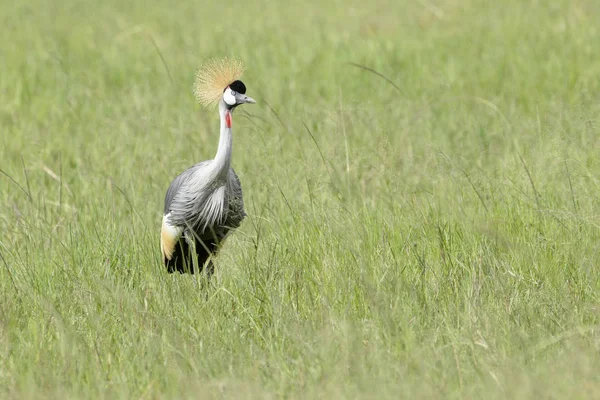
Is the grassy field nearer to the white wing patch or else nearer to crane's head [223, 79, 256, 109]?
the white wing patch

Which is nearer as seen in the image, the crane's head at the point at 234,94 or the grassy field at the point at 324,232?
the grassy field at the point at 324,232

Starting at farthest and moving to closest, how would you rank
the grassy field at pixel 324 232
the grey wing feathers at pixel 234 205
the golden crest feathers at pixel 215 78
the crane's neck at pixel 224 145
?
the grey wing feathers at pixel 234 205 → the golden crest feathers at pixel 215 78 → the crane's neck at pixel 224 145 → the grassy field at pixel 324 232

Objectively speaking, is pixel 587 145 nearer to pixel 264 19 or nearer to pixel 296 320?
pixel 296 320

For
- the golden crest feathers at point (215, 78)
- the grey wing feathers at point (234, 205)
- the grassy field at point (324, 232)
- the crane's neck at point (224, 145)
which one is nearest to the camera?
the grassy field at point (324, 232)

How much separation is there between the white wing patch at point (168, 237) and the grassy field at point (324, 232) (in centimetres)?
6

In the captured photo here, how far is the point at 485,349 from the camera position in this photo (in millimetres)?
3316

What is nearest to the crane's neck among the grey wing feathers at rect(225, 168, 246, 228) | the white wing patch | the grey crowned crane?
the grey crowned crane

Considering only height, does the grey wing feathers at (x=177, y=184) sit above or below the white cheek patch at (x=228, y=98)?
below

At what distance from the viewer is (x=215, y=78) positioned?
4234mm

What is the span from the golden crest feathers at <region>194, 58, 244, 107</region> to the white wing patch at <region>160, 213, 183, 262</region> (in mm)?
564

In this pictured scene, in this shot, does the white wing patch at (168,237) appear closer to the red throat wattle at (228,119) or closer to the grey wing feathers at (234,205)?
the grey wing feathers at (234,205)

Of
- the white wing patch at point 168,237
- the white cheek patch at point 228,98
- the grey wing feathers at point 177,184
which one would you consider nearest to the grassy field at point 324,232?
the white wing patch at point 168,237

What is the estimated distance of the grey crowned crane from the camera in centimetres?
414

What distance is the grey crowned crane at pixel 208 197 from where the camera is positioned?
4145 mm
